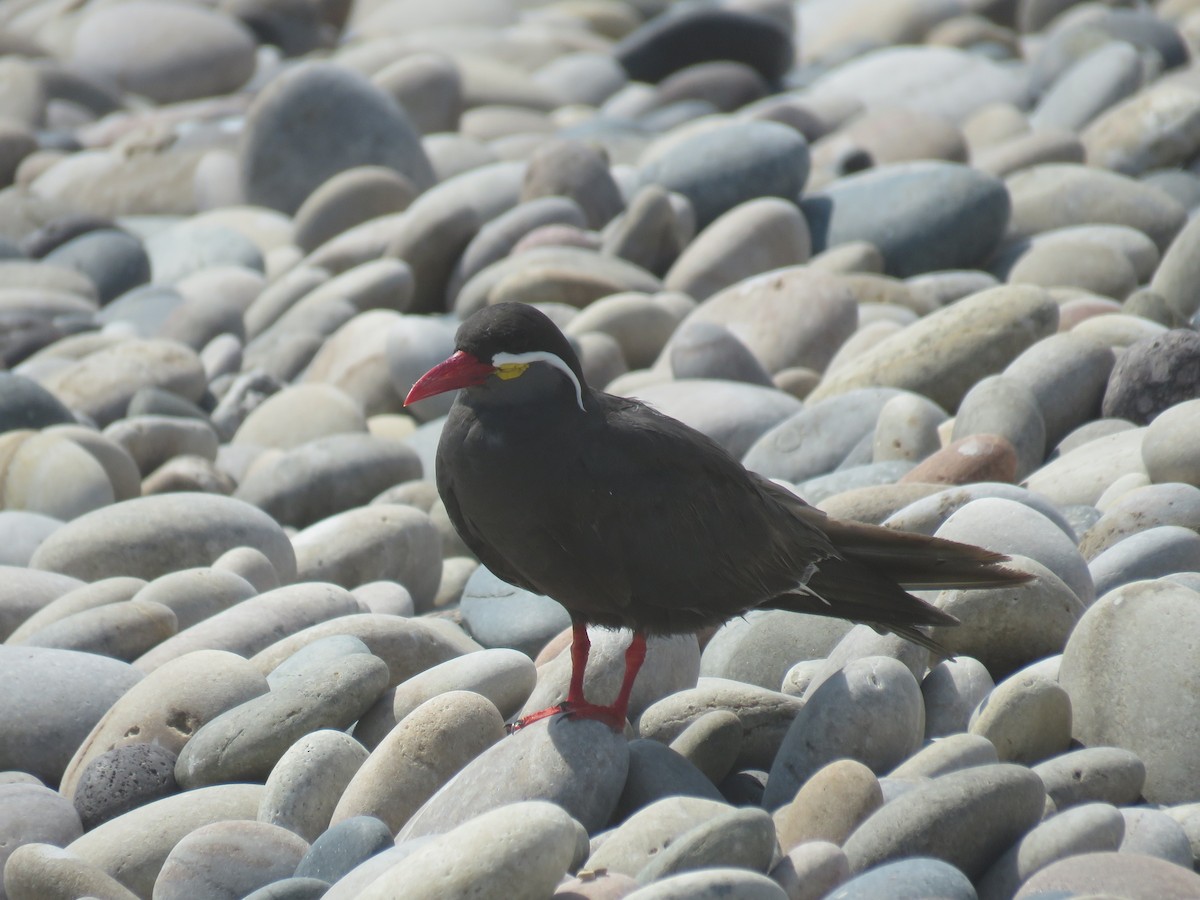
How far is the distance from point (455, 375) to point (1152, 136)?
8123 mm

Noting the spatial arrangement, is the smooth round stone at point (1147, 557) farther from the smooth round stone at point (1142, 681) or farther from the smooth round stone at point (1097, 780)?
the smooth round stone at point (1097, 780)

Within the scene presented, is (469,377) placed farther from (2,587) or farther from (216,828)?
(2,587)

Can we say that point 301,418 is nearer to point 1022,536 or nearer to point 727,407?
point 727,407

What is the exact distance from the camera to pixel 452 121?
14.9m

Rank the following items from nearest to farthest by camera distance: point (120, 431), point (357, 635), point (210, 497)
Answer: point (357, 635)
point (210, 497)
point (120, 431)

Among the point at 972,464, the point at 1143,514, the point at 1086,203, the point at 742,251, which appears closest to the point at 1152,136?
the point at 1086,203

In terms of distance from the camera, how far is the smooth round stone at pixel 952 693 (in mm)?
4184

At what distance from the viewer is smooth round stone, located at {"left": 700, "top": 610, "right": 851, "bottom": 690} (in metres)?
4.73

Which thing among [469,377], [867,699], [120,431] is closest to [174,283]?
[120,431]

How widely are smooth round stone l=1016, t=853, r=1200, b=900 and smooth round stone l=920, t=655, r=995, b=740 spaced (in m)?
1.05

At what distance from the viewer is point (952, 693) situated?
4.22 metres

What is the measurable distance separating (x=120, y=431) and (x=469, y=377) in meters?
4.54

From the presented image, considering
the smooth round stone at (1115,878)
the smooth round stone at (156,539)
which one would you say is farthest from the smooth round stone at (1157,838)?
the smooth round stone at (156,539)

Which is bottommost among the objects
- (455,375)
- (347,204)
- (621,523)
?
(347,204)
